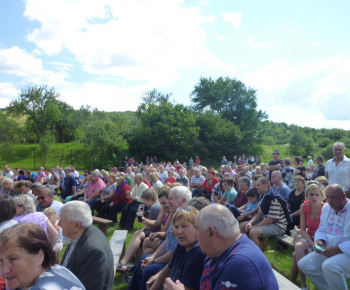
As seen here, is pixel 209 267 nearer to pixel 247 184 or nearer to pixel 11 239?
pixel 11 239

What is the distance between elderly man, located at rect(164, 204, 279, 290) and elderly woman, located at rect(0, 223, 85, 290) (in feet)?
2.74

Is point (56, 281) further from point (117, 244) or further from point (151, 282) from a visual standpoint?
point (117, 244)

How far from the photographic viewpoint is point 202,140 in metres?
35.5

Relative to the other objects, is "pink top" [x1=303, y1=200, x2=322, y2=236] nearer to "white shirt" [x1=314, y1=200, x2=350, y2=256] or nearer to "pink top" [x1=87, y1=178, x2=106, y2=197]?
"white shirt" [x1=314, y1=200, x2=350, y2=256]

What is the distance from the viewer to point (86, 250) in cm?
253

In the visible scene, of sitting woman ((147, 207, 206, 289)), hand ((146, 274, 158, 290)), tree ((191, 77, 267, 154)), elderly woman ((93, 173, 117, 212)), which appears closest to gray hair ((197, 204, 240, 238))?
sitting woman ((147, 207, 206, 289))

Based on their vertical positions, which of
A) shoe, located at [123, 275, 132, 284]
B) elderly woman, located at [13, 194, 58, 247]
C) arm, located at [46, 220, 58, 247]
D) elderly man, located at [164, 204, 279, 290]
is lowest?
shoe, located at [123, 275, 132, 284]

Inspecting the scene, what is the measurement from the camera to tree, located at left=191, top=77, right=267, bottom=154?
40.9 metres

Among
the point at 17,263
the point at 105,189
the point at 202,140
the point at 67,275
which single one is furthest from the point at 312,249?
the point at 202,140

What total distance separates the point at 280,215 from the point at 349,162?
1.47m

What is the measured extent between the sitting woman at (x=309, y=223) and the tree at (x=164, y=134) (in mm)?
26761

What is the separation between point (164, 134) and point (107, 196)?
23174 mm

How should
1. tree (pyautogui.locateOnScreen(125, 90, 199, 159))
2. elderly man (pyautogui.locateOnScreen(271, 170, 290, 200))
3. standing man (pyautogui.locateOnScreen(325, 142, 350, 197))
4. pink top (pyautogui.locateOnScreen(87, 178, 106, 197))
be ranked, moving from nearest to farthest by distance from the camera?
standing man (pyautogui.locateOnScreen(325, 142, 350, 197))
elderly man (pyautogui.locateOnScreen(271, 170, 290, 200))
pink top (pyautogui.locateOnScreen(87, 178, 106, 197))
tree (pyautogui.locateOnScreen(125, 90, 199, 159))

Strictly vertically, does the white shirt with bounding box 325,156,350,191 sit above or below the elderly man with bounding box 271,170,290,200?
above
